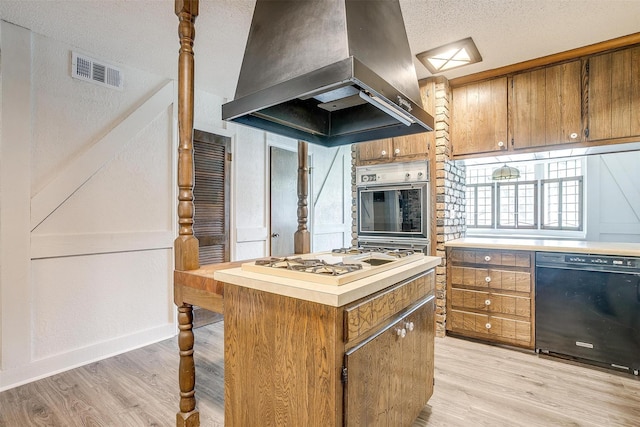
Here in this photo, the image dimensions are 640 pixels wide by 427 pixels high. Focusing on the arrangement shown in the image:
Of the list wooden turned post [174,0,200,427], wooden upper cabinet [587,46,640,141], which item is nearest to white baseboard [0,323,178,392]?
wooden turned post [174,0,200,427]

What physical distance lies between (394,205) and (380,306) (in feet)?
6.95

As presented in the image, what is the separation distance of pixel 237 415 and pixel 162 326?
2148 mm

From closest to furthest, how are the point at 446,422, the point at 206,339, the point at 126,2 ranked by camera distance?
the point at 446,422 → the point at 126,2 → the point at 206,339

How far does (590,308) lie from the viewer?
2.48 m

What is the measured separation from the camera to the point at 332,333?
108 cm

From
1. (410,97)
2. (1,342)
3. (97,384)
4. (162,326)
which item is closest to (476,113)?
(410,97)

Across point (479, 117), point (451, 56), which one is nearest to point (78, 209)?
Answer: point (451, 56)

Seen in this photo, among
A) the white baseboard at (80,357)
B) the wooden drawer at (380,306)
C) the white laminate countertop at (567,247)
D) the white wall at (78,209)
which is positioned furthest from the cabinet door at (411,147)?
the white baseboard at (80,357)

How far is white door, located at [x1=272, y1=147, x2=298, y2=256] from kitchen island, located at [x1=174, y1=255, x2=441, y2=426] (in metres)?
2.56

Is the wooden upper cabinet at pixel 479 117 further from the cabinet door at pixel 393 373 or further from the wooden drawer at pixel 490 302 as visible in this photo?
the cabinet door at pixel 393 373

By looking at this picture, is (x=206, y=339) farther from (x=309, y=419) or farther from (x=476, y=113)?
(x=476, y=113)

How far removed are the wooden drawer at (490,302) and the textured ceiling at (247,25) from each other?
84.0 inches

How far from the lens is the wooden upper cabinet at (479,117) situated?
119 inches

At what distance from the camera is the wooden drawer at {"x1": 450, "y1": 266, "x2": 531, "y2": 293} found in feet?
9.05
